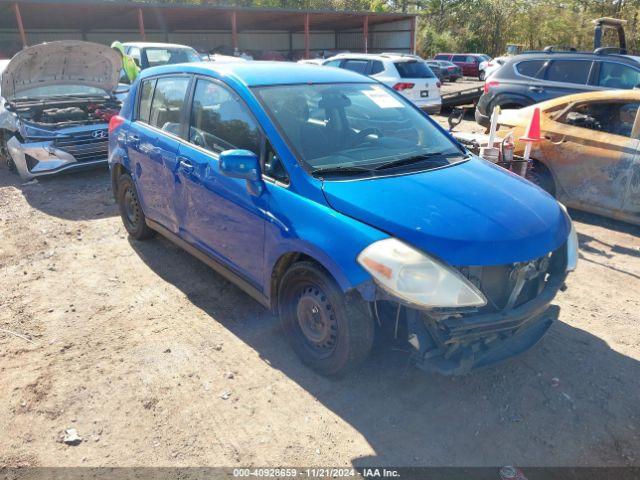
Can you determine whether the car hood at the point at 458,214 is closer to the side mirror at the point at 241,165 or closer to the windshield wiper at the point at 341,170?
the windshield wiper at the point at 341,170

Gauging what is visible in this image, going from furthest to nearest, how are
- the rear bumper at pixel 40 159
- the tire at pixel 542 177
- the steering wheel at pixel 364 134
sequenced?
the rear bumper at pixel 40 159, the tire at pixel 542 177, the steering wheel at pixel 364 134

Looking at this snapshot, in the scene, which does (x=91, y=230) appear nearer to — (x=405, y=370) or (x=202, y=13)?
(x=405, y=370)

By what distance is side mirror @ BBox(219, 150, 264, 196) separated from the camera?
3072 millimetres

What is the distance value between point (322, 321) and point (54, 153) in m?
5.76

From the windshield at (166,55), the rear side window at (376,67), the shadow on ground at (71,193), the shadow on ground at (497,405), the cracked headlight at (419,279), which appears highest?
the windshield at (166,55)

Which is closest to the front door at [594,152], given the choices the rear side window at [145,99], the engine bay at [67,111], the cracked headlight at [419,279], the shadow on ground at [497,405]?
the shadow on ground at [497,405]

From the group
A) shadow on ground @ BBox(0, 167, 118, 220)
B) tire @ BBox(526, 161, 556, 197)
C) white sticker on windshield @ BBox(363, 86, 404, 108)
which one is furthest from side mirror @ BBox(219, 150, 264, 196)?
tire @ BBox(526, 161, 556, 197)

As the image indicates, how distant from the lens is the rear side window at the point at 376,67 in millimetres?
12070

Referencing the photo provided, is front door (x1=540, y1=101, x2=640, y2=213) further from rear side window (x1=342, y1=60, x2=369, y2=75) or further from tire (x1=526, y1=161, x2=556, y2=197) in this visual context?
rear side window (x1=342, y1=60, x2=369, y2=75)

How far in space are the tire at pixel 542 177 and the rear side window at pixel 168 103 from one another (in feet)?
13.2

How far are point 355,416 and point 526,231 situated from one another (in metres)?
1.40

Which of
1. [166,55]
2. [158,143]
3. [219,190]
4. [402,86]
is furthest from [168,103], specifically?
[166,55]

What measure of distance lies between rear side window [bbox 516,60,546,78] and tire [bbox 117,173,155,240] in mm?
7335

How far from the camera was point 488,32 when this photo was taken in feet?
137
